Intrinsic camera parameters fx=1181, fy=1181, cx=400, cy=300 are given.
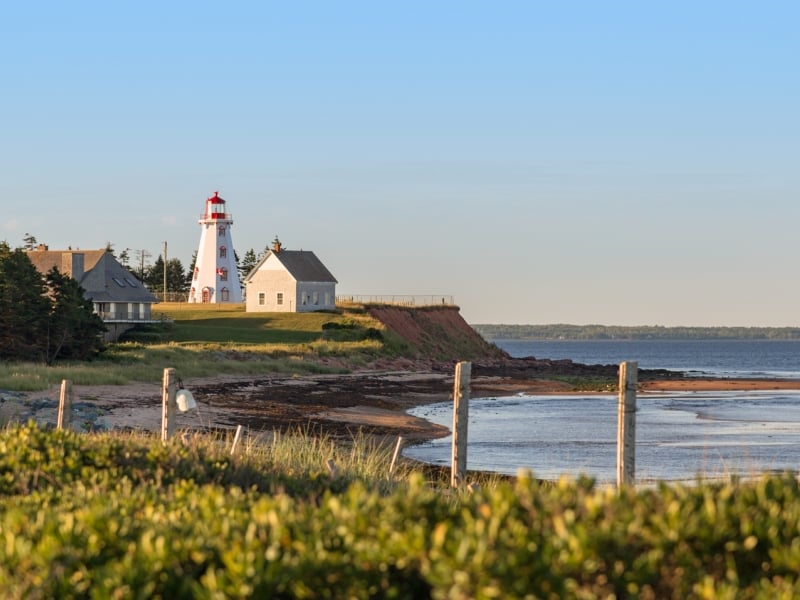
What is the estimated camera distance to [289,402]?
140 ft

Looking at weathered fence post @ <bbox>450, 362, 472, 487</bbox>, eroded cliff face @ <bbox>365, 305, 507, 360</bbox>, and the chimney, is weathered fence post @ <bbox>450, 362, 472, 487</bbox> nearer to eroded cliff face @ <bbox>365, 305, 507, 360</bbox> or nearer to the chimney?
the chimney

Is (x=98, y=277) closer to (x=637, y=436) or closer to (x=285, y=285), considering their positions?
(x=285, y=285)

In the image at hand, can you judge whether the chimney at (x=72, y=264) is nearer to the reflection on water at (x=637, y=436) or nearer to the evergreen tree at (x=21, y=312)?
the evergreen tree at (x=21, y=312)

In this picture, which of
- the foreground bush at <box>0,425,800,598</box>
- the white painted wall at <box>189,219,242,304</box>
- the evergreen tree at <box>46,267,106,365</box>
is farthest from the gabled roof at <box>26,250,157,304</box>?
the foreground bush at <box>0,425,800,598</box>

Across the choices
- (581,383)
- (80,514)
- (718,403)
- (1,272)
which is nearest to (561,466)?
(80,514)

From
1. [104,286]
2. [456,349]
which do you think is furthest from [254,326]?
[456,349]

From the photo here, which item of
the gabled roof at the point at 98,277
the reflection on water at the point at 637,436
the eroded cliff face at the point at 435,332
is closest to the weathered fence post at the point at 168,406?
the reflection on water at the point at 637,436

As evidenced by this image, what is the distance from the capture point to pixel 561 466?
26156mm

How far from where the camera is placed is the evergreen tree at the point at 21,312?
4891cm

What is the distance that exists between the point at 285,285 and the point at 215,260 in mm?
10785

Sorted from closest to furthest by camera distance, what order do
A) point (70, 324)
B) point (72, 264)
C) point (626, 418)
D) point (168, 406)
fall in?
1. point (626, 418)
2. point (168, 406)
3. point (70, 324)
4. point (72, 264)

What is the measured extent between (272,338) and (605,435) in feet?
145

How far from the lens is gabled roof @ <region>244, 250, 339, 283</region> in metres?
91.2

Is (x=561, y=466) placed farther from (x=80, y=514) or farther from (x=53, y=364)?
(x=53, y=364)
